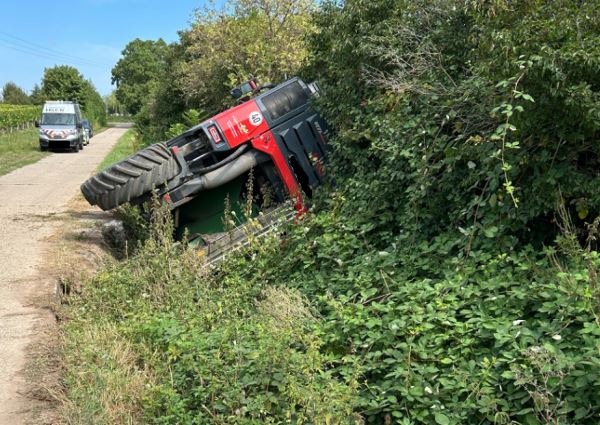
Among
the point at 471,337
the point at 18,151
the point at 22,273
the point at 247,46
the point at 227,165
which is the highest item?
the point at 18,151

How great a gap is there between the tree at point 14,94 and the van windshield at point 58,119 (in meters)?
55.3

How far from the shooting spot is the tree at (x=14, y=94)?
80331 millimetres

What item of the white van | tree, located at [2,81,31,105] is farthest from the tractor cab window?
tree, located at [2,81,31,105]

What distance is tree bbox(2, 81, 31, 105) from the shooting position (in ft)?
264

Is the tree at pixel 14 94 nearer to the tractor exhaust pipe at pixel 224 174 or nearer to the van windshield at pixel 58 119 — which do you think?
the van windshield at pixel 58 119

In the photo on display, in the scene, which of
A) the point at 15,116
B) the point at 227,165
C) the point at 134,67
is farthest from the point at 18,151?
the point at 134,67

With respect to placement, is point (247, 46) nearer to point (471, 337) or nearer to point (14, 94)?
point (471, 337)

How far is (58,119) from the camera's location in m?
30.4

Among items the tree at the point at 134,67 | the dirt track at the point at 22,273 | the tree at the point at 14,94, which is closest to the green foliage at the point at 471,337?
the dirt track at the point at 22,273

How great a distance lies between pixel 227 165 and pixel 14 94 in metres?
83.8

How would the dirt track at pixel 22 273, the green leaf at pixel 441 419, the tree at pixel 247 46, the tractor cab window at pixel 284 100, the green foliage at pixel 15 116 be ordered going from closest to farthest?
the green leaf at pixel 441 419, the dirt track at pixel 22 273, the tractor cab window at pixel 284 100, the tree at pixel 247 46, the green foliage at pixel 15 116

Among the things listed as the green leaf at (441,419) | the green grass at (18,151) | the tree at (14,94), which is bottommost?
the green leaf at (441,419)

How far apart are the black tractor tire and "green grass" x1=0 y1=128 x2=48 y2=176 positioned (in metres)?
12.2

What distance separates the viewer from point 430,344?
13.1ft
